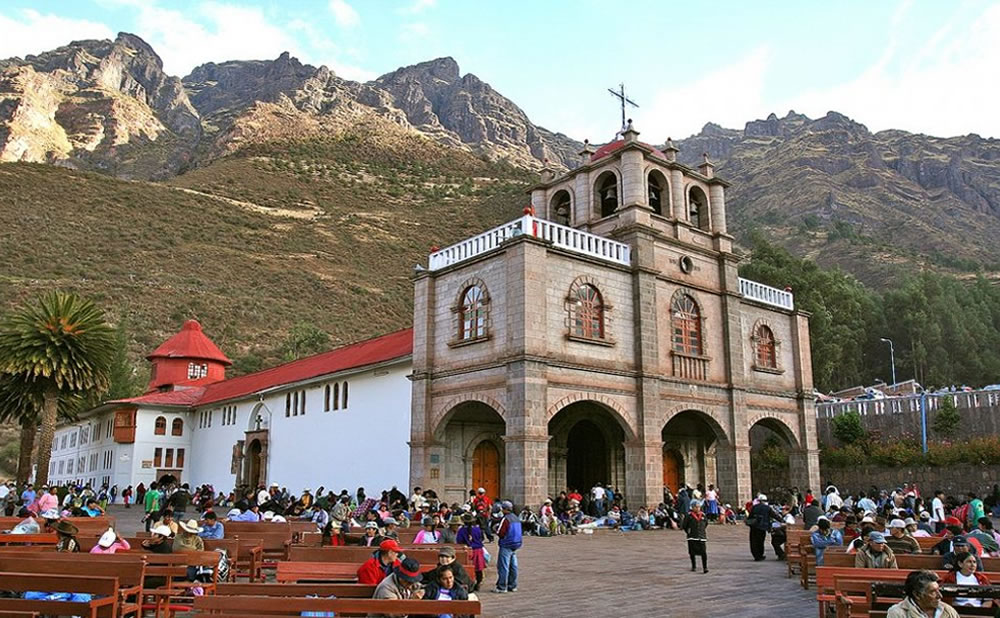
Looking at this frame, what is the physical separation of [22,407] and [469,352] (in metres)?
22.3

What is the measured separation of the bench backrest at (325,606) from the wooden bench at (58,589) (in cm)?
169

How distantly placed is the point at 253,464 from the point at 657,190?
23.8 m

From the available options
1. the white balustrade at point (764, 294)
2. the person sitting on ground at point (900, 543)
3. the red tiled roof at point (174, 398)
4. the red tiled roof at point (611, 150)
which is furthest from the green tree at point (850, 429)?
the red tiled roof at point (174, 398)

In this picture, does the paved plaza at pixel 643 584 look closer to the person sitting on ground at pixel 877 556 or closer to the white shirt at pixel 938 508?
the person sitting on ground at pixel 877 556

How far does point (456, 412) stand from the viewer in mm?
27391

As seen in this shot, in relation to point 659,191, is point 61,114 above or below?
above

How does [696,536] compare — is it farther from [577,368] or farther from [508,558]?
[577,368]

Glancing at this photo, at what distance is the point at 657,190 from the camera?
31312mm

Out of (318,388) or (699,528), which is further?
(318,388)

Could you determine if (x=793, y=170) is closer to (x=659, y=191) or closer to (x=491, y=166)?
(x=491, y=166)

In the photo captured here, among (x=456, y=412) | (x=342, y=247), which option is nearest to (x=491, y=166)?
(x=342, y=247)

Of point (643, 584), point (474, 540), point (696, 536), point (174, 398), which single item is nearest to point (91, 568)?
point (474, 540)

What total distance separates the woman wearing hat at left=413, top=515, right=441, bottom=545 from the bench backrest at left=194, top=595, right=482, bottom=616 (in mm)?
7387

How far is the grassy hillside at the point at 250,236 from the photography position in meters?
76.6
